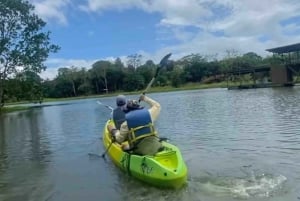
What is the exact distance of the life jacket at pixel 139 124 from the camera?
463 inches

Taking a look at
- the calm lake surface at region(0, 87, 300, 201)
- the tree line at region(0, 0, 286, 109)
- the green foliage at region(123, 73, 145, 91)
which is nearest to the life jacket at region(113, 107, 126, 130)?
the calm lake surface at region(0, 87, 300, 201)

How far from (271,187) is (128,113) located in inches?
164

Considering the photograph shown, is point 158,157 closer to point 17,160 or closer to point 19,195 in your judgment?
point 19,195

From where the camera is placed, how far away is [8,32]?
57219 millimetres

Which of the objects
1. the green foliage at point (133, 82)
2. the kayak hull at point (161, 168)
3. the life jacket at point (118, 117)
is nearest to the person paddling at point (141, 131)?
the kayak hull at point (161, 168)

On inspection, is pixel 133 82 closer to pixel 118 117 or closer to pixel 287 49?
pixel 287 49

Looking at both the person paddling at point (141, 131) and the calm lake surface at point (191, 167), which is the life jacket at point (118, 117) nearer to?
the calm lake surface at point (191, 167)

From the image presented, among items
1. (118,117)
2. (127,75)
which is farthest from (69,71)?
(118,117)

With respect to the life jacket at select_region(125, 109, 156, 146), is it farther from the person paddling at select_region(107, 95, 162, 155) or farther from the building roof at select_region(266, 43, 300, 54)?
the building roof at select_region(266, 43, 300, 54)

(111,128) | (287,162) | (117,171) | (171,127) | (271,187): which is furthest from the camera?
→ (171,127)

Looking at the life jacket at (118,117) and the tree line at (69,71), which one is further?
the tree line at (69,71)

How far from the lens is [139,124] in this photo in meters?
11.8

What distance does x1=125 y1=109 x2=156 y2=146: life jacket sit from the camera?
11.8 metres

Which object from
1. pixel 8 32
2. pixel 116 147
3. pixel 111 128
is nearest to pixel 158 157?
pixel 116 147
